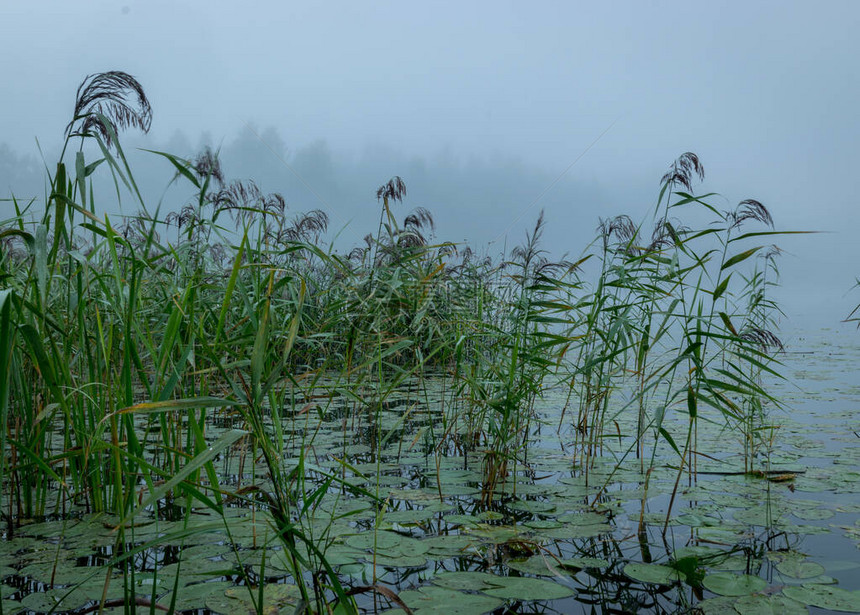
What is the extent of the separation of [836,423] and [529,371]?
113 inches

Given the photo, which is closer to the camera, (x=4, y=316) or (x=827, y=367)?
(x=4, y=316)

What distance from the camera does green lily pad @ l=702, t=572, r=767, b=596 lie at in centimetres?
184

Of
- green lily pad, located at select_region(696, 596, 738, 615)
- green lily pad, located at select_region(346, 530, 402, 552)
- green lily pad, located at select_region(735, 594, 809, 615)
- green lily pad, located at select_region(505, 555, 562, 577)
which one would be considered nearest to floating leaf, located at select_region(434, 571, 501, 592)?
green lily pad, located at select_region(505, 555, 562, 577)

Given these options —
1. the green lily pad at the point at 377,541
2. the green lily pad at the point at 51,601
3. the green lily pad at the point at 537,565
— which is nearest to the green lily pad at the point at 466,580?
the green lily pad at the point at 537,565

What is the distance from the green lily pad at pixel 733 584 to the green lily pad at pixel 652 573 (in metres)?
0.09

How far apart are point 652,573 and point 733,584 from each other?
0.22 metres

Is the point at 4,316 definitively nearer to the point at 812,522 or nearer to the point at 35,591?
the point at 35,591

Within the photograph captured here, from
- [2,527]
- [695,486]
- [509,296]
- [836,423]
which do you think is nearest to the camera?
[2,527]

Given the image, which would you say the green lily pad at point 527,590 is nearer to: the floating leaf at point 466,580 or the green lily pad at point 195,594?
the floating leaf at point 466,580

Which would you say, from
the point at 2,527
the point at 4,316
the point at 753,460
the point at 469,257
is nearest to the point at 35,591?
the point at 2,527

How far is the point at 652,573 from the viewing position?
1.97 metres

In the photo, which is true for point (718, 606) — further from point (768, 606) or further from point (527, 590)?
point (527, 590)

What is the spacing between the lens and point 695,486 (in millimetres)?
3053

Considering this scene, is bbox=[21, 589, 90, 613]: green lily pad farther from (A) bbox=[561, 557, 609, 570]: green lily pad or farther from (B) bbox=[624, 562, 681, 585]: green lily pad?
(B) bbox=[624, 562, 681, 585]: green lily pad
